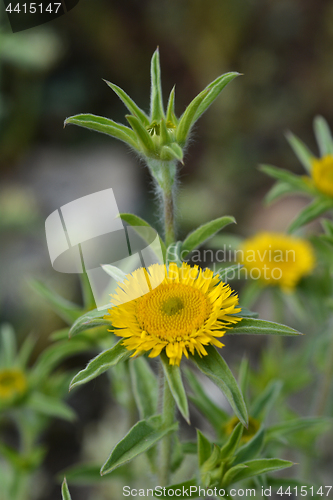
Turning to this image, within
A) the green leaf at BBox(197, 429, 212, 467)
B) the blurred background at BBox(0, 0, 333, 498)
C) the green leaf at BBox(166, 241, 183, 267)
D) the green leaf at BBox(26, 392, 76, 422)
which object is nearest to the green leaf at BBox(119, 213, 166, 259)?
the green leaf at BBox(166, 241, 183, 267)

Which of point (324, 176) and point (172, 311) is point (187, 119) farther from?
point (324, 176)

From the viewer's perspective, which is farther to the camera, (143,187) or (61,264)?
(143,187)

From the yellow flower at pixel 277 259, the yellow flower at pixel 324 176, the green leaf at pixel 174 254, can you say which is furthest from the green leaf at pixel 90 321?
the yellow flower at pixel 277 259

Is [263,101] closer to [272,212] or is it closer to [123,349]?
[272,212]

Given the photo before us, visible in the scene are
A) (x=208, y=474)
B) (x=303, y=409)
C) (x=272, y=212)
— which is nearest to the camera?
(x=208, y=474)

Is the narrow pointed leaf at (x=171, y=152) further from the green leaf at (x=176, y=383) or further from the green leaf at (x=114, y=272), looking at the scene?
the green leaf at (x=176, y=383)

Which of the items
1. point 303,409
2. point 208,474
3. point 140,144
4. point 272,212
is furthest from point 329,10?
point 208,474

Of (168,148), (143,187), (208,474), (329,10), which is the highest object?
(329,10)

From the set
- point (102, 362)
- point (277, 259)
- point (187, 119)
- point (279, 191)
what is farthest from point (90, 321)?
point (277, 259)
